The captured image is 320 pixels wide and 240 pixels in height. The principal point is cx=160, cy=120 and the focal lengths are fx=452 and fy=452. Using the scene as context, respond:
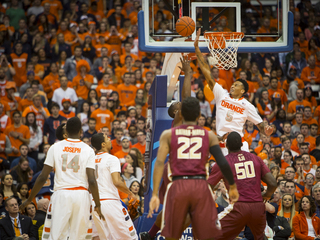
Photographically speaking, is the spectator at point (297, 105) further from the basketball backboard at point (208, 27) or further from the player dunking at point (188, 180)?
the player dunking at point (188, 180)

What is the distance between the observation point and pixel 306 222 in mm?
9945

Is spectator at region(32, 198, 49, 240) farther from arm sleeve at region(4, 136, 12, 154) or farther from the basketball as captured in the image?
the basketball

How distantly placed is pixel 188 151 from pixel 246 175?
5.48 feet

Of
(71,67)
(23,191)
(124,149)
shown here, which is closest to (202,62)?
(124,149)

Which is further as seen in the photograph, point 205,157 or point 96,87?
point 96,87

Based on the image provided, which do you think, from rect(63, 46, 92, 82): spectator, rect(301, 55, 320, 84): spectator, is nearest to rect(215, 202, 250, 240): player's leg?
rect(63, 46, 92, 82): spectator

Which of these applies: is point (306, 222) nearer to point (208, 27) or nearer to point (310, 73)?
point (208, 27)

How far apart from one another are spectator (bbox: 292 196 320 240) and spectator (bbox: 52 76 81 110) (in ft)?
25.6

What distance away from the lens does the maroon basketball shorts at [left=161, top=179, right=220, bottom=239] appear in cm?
520

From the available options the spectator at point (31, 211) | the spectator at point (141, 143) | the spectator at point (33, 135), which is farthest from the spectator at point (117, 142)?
the spectator at point (31, 211)

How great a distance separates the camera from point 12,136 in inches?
515

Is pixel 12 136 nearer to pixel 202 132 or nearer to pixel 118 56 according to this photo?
pixel 118 56

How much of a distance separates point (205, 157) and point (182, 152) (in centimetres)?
29

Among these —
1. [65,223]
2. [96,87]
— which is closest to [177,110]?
[65,223]
